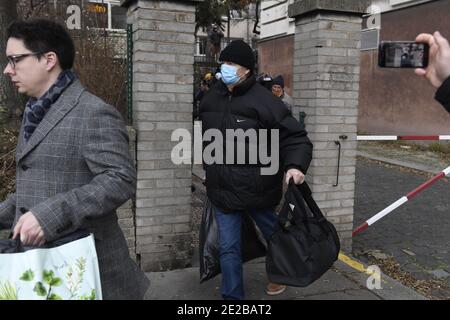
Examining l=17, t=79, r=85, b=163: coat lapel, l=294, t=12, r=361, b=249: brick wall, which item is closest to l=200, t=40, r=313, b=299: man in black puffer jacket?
l=294, t=12, r=361, b=249: brick wall

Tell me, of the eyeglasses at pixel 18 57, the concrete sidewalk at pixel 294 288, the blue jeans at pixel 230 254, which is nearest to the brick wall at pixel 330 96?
the concrete sidewalk at pixel 294 288

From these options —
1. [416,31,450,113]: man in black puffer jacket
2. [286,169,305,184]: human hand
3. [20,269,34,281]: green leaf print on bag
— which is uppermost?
[416,31,450,113]: man in black puffer jacket

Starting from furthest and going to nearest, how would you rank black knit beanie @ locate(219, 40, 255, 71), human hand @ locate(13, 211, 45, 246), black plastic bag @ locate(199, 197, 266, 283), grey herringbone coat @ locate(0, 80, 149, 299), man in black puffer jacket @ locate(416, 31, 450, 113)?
black plastic bag @ locate(199, 197, 266, 283) < black knit beanie @ locate(219, 40, 255, 71) < grey herringbone coat @ locate(0, 80, 149, 299) < human hand @ locate(13, 211, 45, 246) < man in black puffer jacket @ locate(416, 31, 450, 113)

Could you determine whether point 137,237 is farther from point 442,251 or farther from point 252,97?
point 442,251

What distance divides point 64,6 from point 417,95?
8.56 metres

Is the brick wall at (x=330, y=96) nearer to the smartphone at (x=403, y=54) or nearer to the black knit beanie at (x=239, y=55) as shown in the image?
the black knit beanie at (x=239, y=55)

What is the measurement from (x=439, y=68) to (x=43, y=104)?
4.99ft

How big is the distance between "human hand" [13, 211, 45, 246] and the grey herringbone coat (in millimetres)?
74

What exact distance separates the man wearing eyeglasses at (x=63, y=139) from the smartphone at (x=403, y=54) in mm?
1087

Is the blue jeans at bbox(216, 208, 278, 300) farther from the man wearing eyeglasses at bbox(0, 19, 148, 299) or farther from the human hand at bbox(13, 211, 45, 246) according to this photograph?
the human hand at bbox(13, 211, 45, 246)

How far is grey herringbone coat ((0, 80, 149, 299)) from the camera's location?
1903 mm

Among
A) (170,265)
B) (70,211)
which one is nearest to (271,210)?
(170,265)

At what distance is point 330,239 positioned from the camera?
3.08 meters

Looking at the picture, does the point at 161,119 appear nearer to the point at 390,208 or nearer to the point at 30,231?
the point at 30,231
